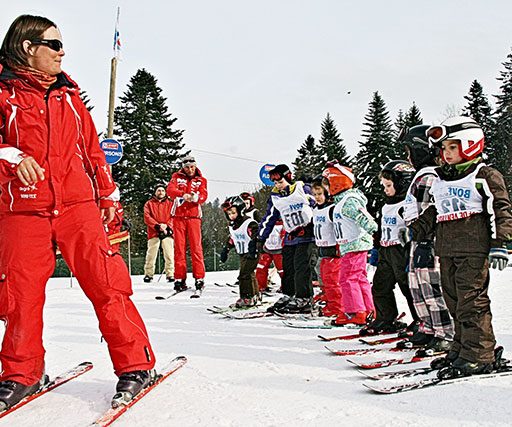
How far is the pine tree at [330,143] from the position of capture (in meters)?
51.0

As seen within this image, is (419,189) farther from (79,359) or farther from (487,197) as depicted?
(79,359)

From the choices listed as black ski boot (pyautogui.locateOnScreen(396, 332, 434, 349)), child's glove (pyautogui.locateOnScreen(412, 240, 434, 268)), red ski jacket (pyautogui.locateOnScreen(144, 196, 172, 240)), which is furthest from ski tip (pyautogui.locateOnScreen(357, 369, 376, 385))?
red ski jacket (pyautogui.locateOnScreen(144, 196, 172, 240))

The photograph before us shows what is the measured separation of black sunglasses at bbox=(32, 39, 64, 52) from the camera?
3.30 m

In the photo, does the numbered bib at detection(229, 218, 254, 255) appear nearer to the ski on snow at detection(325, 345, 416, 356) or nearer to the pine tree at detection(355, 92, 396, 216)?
the ski on snow at detection(325, 345, 416, 356)

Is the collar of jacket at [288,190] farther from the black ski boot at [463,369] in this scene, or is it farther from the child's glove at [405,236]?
the black ski boot at [463,369]

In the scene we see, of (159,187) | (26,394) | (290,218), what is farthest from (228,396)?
(159,187)

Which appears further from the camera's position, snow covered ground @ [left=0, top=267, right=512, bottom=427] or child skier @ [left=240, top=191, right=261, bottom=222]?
child skier @ [left=240, top=191, right=261, bottom=222]

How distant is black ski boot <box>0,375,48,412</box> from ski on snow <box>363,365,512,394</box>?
2021mm

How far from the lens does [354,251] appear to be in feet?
21.2

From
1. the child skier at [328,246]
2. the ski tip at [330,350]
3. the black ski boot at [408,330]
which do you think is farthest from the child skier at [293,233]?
the ski tip at [330,350]

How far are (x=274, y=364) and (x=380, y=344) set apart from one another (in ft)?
4.17

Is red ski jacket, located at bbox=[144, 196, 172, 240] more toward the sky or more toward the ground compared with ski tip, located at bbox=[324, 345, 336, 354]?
more toward the sky

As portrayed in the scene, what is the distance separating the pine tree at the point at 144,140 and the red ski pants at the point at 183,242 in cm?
2962

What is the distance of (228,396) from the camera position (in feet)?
11.1
